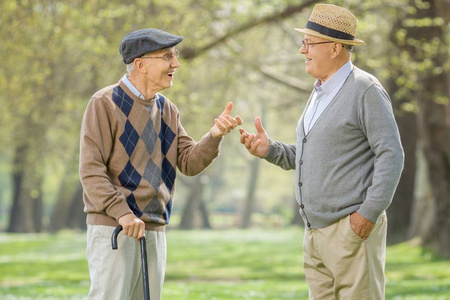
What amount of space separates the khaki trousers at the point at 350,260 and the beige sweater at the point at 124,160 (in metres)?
0.90

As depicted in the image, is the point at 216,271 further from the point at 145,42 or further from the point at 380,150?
the point at 380,150

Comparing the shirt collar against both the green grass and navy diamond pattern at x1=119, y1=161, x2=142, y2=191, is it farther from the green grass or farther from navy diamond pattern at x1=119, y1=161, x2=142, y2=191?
the green grass

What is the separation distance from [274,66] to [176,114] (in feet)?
59.9

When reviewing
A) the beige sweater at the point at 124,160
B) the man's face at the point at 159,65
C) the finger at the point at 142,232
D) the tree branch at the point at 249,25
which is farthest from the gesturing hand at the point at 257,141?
the tree branch at the point at 249,25

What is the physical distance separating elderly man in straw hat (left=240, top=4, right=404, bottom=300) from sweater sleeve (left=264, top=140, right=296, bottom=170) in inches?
14.8

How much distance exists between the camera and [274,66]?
2305 cm

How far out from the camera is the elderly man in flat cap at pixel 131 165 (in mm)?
4504

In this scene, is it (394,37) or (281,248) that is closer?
(394,37)

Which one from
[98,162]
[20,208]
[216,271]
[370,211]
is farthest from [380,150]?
[20,208]

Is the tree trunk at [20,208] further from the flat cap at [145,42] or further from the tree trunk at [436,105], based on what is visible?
the flat cap at [145,42]

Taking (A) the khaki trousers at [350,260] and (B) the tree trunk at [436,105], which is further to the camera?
(B) the tree trunk at [436,105]

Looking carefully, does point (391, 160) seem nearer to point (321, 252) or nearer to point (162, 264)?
point (321, 252)

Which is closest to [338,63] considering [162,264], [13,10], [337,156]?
[337,156]

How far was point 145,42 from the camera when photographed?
4.67 meters
